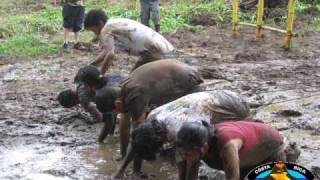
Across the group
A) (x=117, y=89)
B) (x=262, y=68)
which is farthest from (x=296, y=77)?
(x=117, y=89)

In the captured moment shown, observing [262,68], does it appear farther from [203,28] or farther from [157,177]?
[157,177]

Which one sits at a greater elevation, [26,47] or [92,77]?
[92,77]

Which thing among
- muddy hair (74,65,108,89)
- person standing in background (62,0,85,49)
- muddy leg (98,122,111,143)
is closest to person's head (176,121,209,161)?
muddy hair (74,65,108,89)

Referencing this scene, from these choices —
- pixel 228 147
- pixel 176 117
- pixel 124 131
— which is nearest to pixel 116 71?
pixel 124 131

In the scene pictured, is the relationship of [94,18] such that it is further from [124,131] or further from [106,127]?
[124,131]

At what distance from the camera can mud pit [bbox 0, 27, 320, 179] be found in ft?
19.7

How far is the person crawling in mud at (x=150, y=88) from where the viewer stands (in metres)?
5.57

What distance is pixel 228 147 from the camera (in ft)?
13.3

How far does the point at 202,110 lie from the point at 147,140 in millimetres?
723

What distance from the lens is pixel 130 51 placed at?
7.01 m

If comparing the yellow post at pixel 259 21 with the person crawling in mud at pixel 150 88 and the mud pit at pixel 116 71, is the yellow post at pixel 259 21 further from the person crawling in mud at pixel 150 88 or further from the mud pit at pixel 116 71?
the person crawling in mud at pixel 150 88

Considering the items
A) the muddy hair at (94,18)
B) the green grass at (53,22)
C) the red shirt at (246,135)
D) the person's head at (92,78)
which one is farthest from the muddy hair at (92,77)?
the green grass at (53,22)

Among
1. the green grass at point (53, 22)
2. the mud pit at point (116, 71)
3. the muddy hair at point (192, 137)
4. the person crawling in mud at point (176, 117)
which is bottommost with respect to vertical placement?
the mud pit at point (116, 71)

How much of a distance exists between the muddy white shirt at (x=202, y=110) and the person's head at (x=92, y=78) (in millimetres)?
1240
